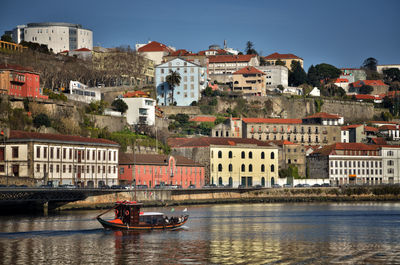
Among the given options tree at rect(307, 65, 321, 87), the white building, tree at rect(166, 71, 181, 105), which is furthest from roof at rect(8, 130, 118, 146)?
tree at rect(307, 65, 321, 87)

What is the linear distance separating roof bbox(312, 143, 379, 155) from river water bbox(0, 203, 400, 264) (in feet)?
136

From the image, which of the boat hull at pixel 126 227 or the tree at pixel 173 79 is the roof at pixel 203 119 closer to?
the tree at pixel 173 79

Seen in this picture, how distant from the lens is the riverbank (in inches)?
3418

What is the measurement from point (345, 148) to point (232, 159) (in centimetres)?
1974

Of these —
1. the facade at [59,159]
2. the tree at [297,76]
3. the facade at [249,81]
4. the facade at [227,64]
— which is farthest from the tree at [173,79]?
the facade at [59,159]

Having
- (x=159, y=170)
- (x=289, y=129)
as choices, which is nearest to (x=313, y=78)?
(x=289, y=129)

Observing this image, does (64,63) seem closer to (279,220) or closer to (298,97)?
(298,97)

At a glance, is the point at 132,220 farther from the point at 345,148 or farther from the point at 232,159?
the point at 345,148

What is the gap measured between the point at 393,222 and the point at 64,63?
239ft

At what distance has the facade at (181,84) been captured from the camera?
437 ft

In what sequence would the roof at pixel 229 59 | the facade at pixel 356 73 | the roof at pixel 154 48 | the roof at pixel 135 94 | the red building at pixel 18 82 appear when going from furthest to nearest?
the facade at pixel 356 73
the roof at pixel 229 59
the roof at pixel 154 48
the roof at pixel 135 94
the red building at pixel 18 82

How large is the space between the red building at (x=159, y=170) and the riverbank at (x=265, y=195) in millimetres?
4655

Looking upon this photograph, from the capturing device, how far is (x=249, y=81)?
475ft

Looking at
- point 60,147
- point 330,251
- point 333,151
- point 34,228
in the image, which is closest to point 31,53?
point 60,147
